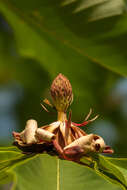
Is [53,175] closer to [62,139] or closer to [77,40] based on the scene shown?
[62,139]

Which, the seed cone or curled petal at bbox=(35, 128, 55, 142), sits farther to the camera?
the seed cone

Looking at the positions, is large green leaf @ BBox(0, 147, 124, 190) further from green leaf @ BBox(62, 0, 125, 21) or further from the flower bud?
green leaf @ BBox(62, 0, 125, 21)

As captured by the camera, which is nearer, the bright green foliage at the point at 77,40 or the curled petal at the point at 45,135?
the curled petal at the point at 45,135

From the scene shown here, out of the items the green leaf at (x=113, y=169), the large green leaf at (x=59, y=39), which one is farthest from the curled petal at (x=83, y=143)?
the large green leaf at (x=59, y=39)

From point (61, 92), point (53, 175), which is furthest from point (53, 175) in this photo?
point (61, 92)

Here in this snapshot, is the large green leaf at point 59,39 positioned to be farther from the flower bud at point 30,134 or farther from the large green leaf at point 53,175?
the large green leaf at point 53,175

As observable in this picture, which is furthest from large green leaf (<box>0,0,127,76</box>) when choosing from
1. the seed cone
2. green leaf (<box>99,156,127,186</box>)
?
green leaf (<box>99,156,127,186</box>)

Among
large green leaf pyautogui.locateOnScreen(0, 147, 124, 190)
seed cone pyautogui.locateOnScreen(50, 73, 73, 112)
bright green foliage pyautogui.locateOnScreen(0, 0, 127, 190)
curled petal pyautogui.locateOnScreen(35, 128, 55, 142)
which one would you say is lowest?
large green leaf pyautogui.locateOnScreen(0, 147, 124, 190)
